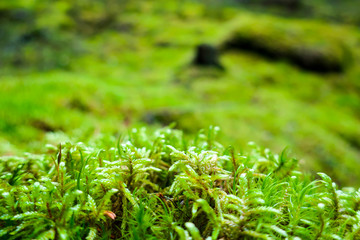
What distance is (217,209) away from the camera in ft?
4.51

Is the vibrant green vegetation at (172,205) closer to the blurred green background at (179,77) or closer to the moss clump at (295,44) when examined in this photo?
the blurred green background at (179,77)

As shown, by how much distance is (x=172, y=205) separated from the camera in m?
1.49

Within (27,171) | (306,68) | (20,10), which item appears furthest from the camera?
(20,10)

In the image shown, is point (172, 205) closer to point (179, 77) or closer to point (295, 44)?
point (179, 77)

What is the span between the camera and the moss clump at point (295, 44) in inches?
551

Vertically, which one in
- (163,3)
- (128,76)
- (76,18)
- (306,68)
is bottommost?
(128,76)

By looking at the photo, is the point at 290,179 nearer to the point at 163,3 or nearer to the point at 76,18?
the point at 76,18

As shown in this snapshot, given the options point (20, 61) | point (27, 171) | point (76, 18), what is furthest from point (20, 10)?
point (27, 171)

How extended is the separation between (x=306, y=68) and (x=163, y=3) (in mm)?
22582

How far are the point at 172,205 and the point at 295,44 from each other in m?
15.6

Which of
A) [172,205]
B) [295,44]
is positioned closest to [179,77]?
[295,44]

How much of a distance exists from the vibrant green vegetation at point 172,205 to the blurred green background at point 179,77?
0.97 metres

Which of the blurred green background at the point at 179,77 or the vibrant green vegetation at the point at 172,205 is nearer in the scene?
the vibrant green vegetation at the point at 172,205

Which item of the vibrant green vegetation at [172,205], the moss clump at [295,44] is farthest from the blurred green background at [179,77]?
the vibrant green vegetation at [172,205]
